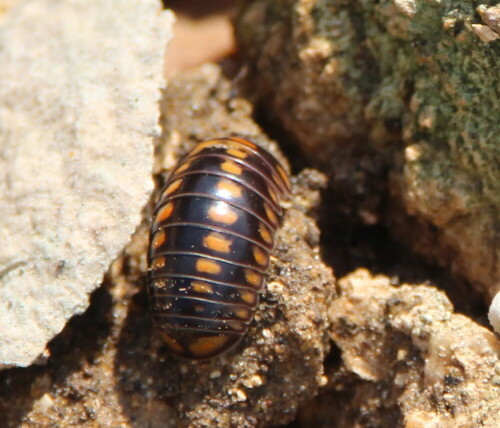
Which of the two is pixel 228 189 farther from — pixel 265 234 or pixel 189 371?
pixel 189 371

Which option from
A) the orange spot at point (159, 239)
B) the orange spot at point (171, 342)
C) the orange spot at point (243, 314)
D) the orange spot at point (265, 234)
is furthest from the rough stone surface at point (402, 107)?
the orange spot at point (171, 342)

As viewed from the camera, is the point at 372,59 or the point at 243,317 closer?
the point at 243,317

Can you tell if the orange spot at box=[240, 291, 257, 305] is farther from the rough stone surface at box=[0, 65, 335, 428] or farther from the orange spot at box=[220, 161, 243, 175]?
the orange spot at box=[220, 161, 243, 175]

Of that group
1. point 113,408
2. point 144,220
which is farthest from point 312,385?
point 144,220

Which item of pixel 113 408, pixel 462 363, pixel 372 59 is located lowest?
pixel 113 408

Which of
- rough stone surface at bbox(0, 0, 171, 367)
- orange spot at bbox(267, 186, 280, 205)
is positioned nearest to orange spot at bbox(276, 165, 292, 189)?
orange spot at bbox(267, 186, 280, 205)

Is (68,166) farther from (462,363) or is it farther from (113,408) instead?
(462,363)

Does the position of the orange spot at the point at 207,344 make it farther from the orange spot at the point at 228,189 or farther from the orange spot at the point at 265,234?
the orange spot at the point at 228,189

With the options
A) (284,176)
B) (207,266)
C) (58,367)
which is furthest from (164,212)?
(58,367)
